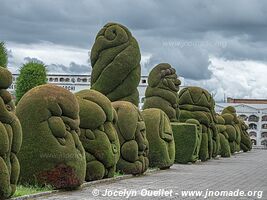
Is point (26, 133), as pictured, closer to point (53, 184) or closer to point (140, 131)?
point (53, 184)

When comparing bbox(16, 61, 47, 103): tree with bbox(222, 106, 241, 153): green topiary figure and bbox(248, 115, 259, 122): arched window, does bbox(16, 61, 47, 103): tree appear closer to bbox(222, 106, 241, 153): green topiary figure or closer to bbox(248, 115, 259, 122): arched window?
bbox(222, 106, 241, 153): green topiary figure

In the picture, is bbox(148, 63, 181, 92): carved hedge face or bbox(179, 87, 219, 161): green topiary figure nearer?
bbox(148, 63, 181, 92): carved hedge face

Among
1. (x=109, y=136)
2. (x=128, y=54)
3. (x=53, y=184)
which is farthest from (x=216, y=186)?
(x=128, y=54)

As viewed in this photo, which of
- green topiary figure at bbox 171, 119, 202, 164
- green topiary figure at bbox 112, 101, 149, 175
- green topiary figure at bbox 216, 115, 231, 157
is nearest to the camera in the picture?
green topiary figure at bbox 112, 101, 149, 175

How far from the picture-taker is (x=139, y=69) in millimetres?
23375

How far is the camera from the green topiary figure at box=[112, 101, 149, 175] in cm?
1942

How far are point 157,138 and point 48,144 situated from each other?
29.7ft

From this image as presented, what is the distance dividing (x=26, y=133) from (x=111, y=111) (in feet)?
12.8

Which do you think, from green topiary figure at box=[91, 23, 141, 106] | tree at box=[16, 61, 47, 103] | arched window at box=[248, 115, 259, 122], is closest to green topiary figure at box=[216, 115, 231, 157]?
tree at box=[16, 61, 47, 103]

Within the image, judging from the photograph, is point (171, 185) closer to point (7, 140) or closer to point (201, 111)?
point (7, 140)

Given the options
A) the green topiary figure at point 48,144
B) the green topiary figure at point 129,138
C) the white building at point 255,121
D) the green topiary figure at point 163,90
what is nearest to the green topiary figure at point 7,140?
the green topiary figure at point 48,144

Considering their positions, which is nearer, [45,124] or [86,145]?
[45,124]

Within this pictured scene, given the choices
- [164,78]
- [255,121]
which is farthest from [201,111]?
[255,121]

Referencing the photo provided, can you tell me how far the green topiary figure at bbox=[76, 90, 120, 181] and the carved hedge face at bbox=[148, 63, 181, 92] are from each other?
40.5 feet
